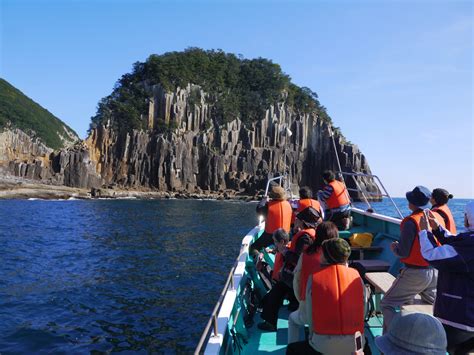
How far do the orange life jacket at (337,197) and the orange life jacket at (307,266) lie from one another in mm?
4336

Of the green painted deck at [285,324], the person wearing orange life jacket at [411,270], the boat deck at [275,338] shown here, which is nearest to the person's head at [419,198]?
the person wearing orange life jacket at [411,270]

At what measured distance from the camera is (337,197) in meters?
9.12

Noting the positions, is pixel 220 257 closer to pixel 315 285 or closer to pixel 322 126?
pixel 315 285

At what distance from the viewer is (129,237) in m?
25.6

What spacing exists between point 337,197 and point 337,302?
5602 millimetres

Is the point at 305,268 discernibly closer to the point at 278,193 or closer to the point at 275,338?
the point at 275,338

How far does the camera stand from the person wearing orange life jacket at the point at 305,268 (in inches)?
180

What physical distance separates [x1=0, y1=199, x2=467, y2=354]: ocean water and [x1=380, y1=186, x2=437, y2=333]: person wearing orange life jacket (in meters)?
5.66

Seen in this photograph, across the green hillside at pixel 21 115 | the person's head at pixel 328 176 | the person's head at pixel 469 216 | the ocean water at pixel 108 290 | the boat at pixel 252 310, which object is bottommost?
the ocean water at pixel 108 290

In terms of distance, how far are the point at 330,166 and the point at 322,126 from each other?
37.7ft

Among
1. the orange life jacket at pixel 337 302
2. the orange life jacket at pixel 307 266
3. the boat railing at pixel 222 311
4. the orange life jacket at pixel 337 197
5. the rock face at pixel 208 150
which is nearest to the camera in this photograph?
the orange life jacket at pixel 337 302

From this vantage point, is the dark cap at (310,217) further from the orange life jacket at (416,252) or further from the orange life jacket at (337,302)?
the orange life jacket at (337,302)

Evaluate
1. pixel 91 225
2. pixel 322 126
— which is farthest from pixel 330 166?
pixel 91 225

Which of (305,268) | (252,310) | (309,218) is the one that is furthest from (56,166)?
(305,268)
